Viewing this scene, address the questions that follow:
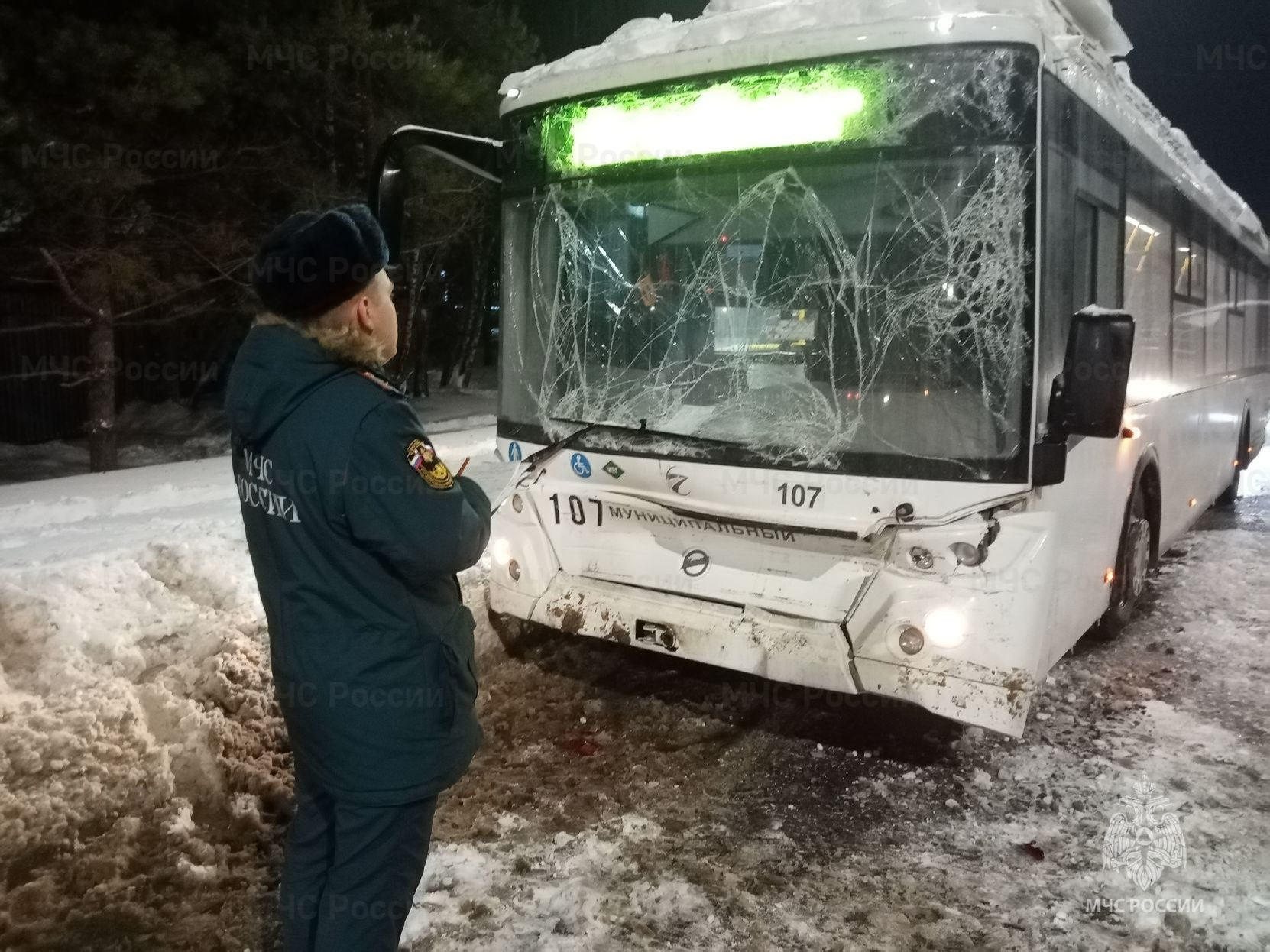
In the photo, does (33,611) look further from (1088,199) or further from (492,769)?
(1088,199)

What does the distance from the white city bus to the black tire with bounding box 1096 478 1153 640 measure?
532 millimetres

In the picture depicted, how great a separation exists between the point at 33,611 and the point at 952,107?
500cm

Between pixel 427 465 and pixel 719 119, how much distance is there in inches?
107

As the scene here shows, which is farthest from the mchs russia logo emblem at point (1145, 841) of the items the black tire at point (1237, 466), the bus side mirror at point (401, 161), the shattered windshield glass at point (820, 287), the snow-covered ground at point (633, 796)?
the black tire at point (1237, 466)

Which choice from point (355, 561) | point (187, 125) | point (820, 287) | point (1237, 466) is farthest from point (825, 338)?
point (187, 125)

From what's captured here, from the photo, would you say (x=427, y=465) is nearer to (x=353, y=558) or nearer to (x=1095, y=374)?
(x=353, y=558)

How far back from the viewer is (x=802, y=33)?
4.18m

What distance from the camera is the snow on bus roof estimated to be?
4.07 metres

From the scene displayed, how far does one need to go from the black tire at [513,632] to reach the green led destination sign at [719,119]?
99.5 inches

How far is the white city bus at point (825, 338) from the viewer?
3.97 m

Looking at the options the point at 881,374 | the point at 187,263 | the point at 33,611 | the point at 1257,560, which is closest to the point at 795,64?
the point at 881,374

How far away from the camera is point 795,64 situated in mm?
4191

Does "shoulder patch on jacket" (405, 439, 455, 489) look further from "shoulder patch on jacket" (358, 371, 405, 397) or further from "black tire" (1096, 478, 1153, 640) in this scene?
"black tire" (1096, 478, 1153, 640)

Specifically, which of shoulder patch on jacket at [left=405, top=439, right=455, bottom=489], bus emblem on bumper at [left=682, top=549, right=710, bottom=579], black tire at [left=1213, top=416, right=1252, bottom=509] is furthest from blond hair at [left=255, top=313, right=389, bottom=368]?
black tire at [left=1213, top=416, right=1252, bottom=509]
